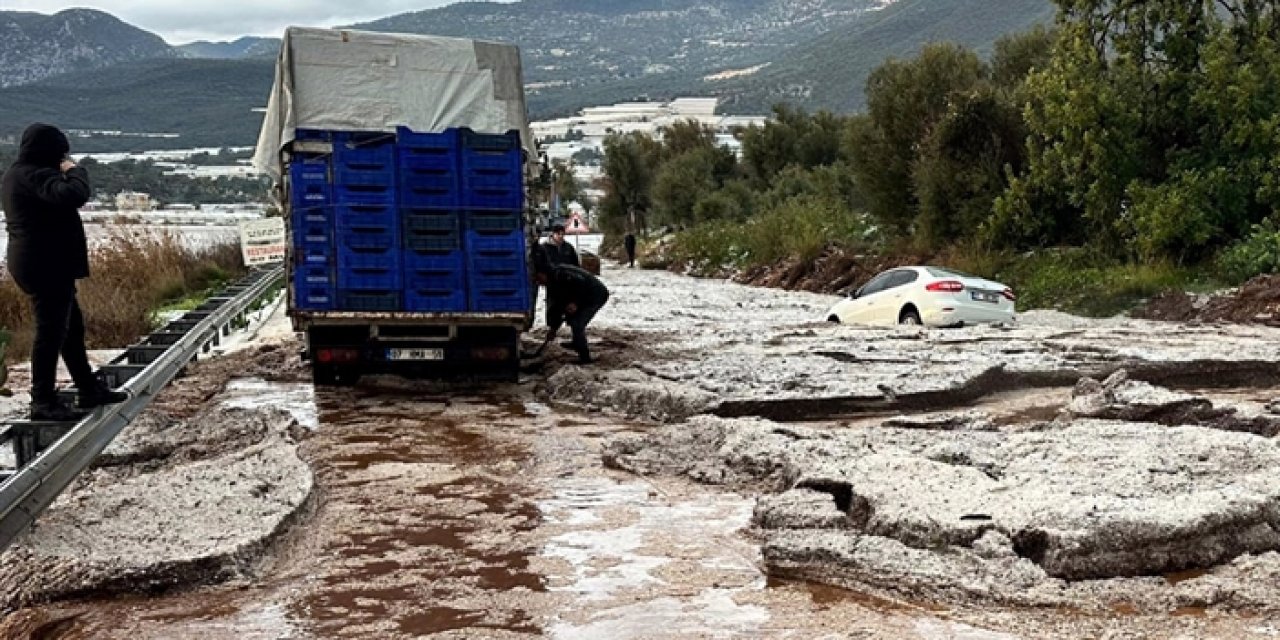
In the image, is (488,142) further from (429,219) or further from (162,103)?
(162,103)

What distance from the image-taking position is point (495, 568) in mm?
6172

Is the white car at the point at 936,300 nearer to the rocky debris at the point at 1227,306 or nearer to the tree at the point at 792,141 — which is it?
the rocky debris at the point at 1227,306

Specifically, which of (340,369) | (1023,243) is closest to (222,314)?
(340,369)

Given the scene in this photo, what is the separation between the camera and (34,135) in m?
6.67

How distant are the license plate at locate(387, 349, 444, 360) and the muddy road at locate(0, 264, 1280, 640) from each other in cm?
137

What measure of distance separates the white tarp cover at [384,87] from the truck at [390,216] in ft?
0.06

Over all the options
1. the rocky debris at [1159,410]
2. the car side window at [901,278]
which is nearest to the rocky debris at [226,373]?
the rocky debris at [1159,410]

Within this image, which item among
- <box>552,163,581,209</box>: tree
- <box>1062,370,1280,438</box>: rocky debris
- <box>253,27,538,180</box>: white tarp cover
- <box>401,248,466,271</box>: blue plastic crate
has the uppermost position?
<box>253,27,538,180</box>: white tarp cover

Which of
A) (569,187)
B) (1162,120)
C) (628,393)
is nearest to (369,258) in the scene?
(628,393)

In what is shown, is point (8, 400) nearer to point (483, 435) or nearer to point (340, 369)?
point (340, 369)

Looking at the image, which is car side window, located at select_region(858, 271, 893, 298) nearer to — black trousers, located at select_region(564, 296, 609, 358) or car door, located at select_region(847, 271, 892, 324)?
car door, located at select_region(847, 271, 892, 324)

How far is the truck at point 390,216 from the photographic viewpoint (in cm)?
1245

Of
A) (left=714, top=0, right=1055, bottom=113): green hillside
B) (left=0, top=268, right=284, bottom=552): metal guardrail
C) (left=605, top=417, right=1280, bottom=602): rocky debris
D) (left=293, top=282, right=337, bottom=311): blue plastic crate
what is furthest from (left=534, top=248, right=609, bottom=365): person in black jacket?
(left=714, top=0, right=1055, bottom=113): green hillside

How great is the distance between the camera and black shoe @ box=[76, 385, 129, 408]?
7.23 meters
